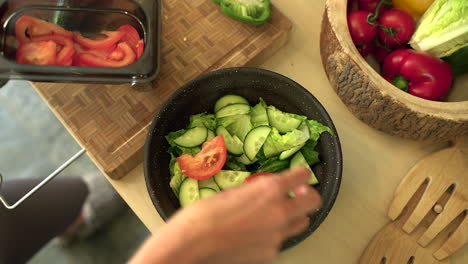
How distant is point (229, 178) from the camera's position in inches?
38.9

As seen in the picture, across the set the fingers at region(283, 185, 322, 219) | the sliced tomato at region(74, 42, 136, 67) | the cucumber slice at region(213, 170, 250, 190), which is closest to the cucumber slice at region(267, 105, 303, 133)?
the cucumber slice at region(213, 170, 250, 190)

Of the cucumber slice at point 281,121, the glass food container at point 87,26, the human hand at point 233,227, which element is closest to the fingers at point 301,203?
the human hand at point 233,227

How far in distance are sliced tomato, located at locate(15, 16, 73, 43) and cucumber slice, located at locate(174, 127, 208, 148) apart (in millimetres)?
414

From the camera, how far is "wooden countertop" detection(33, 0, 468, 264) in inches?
41.3

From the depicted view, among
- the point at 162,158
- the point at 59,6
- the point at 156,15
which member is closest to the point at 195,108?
the point at 162,158

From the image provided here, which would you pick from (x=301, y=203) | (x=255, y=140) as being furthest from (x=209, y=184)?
(x=301, y=203)

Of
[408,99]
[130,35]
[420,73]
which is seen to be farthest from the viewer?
[130,35]

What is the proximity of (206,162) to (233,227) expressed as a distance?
0.51m

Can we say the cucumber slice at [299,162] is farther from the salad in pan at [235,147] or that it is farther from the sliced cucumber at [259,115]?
the sliced cucumber at [259,115]

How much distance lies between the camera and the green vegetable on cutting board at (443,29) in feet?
3.33

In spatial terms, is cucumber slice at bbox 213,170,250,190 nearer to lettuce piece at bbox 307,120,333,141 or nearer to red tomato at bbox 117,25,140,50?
lettuce piece at bbox 307,120,333,141

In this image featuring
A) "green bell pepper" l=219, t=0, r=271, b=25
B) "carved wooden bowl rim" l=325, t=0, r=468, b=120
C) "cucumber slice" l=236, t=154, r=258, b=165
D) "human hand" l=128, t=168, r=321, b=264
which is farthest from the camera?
"green bell pepper" l=219, t=0, r=271, b=25

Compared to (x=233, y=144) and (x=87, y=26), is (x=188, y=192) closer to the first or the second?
(x=233, y=144)

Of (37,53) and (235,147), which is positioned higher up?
(37,53)
